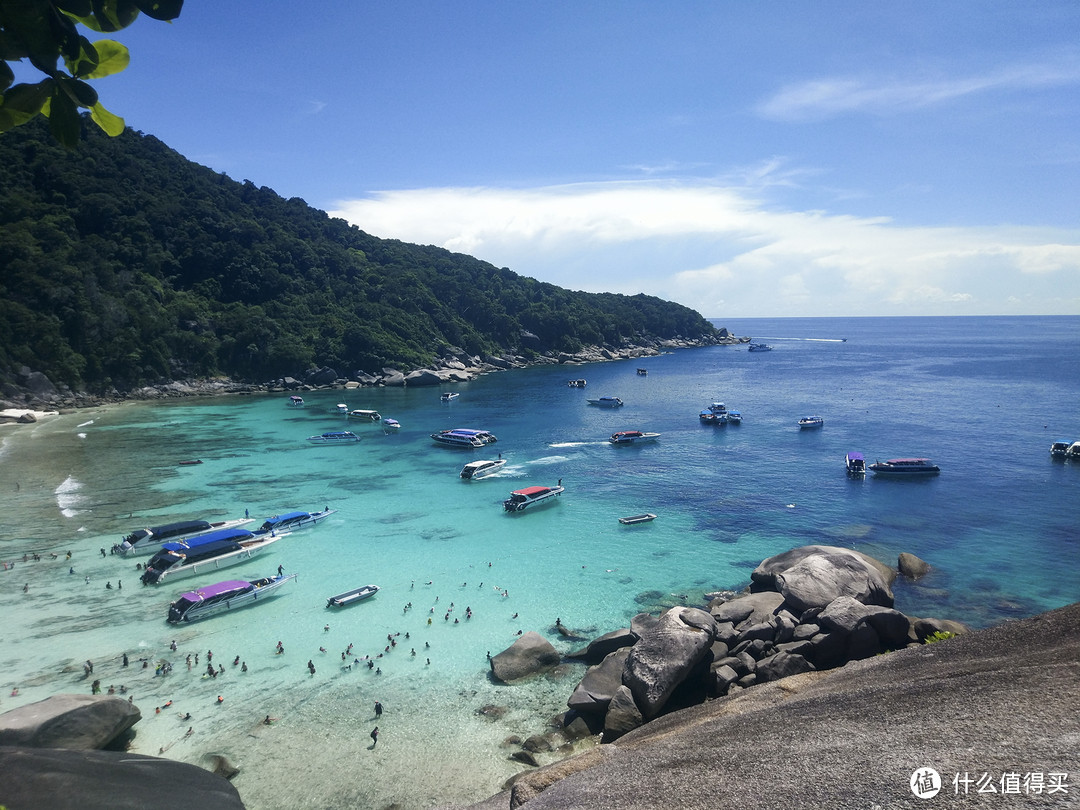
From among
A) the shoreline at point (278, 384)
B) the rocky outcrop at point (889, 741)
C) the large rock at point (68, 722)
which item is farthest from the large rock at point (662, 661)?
the shoreline at point (278, 384)

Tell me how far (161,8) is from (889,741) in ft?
40.2

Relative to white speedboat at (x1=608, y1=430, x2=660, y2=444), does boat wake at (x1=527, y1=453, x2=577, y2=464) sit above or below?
below

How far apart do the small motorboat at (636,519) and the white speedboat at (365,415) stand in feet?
167

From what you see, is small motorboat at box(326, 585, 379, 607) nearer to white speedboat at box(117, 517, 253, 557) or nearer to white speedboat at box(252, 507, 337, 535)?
white speedboat at box(252, 507, 337, 535)

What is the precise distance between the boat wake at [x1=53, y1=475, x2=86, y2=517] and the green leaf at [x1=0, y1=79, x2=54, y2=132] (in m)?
55.3

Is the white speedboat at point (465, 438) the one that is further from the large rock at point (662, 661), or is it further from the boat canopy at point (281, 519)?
the large rock at point (662, 661)

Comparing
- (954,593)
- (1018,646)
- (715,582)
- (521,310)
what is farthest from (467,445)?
(521,310)

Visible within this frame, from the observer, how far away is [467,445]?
69.1m

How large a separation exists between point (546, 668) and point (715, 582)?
1340 cm

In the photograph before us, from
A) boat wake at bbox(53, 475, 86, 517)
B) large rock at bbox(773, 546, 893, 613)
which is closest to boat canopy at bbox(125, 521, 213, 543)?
boat wake at bbox(53, 475, 86, 517)

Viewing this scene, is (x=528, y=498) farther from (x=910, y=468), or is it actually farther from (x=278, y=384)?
(x=278, y=384)

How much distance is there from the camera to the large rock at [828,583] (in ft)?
86.6

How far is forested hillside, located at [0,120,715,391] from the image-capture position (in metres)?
92.7

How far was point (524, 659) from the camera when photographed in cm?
2655
